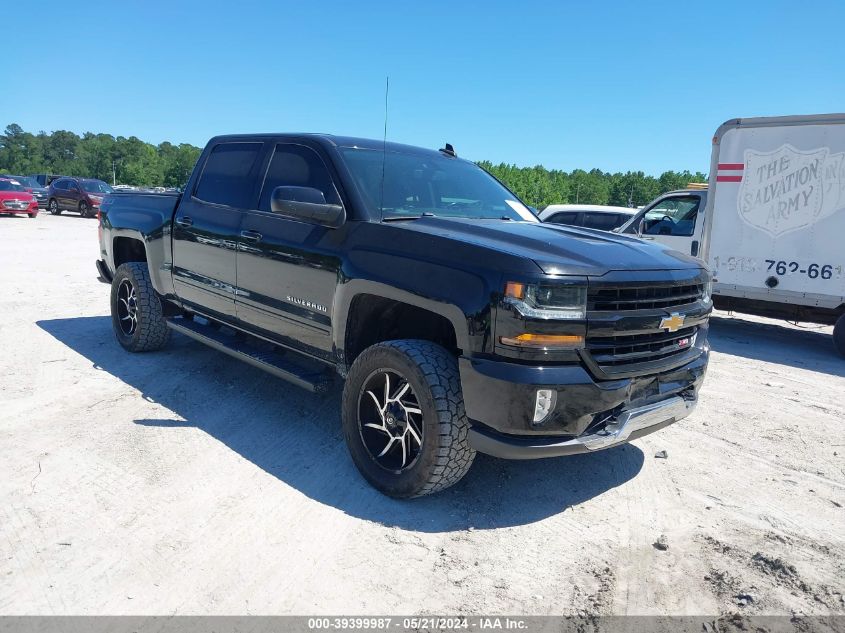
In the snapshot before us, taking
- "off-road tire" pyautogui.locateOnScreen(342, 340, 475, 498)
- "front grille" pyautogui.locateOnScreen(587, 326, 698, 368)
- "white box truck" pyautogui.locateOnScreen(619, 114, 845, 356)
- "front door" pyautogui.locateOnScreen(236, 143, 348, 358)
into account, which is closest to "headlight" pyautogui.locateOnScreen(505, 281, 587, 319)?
"front grille" pyautogui.locateOnScreen(587, 326, 698, 368)

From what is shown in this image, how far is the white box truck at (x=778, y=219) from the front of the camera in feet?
25.2

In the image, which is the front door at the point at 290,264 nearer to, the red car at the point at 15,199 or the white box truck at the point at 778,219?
the white box truck at the point at 778,219

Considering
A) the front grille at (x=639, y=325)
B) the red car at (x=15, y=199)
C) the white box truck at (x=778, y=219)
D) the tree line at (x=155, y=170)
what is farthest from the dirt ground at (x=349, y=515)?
the tree line at (x=155, y=170)

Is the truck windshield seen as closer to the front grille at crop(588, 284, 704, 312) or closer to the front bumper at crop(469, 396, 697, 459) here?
the front grille at crop(588, 284, 704, 312)

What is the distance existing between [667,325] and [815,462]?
1891 millimetres

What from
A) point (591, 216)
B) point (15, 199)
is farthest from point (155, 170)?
→ point (591, 216)

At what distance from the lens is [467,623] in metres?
2.51

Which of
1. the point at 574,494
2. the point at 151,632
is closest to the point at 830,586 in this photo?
the point at 574,494

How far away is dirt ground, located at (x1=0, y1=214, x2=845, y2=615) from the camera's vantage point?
2.67m

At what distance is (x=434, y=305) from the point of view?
3189 mm

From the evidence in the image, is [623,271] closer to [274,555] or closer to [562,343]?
[562,343]

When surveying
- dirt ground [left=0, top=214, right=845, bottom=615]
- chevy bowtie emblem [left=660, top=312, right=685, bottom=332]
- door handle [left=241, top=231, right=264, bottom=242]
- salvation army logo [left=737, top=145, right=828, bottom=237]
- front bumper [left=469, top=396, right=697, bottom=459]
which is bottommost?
dirt ground [left=0, top=214, right=845, bottom=615]

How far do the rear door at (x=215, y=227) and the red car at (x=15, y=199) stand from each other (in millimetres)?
25455

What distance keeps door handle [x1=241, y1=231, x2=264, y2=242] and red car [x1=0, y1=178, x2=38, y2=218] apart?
26.6 m
